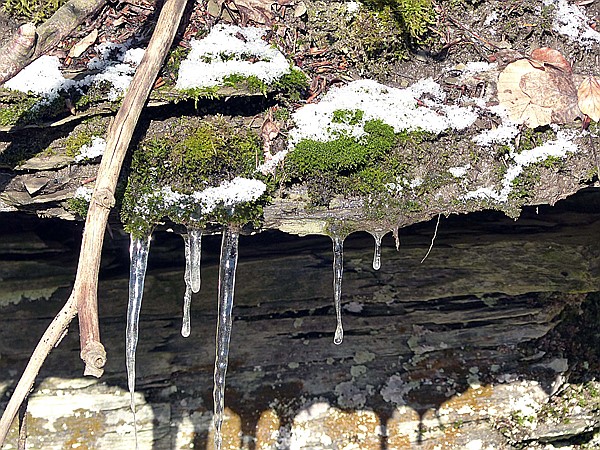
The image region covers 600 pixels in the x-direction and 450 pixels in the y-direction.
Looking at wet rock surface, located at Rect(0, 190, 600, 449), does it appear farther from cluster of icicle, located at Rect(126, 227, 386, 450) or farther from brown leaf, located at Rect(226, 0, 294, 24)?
brown leaf, located at Rect(226, 0, 294, 24)

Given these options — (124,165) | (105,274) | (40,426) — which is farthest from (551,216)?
(40,426)

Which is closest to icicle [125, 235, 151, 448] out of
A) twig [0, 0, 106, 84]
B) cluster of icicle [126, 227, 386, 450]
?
cluster of icicle [126, 227, 386, 450]

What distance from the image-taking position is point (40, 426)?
5.02m

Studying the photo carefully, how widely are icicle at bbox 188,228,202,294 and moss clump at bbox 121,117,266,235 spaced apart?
0.13 meters

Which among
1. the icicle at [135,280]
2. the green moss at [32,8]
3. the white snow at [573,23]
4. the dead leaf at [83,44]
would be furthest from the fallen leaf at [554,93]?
the green moss at [32,8]

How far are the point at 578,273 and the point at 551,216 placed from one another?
1.66ft

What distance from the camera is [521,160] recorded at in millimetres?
3191

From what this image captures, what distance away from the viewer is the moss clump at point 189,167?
3.07 meters

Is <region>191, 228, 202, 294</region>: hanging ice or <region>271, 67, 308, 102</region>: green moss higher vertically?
<region>271, 67, 308, 102</region>: green moss

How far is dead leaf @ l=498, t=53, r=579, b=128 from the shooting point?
3.21 m

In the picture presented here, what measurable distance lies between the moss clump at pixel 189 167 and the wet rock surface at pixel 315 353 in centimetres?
172

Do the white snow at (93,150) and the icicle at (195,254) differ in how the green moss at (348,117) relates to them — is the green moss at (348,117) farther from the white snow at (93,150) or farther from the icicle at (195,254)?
the white snow at (93,150)

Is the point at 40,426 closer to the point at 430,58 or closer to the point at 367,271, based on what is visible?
the point at 367,271

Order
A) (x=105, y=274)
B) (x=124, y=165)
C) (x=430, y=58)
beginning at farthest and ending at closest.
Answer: (x=105, y=274) → (x=430, y=58) → (x=124, y=165)
